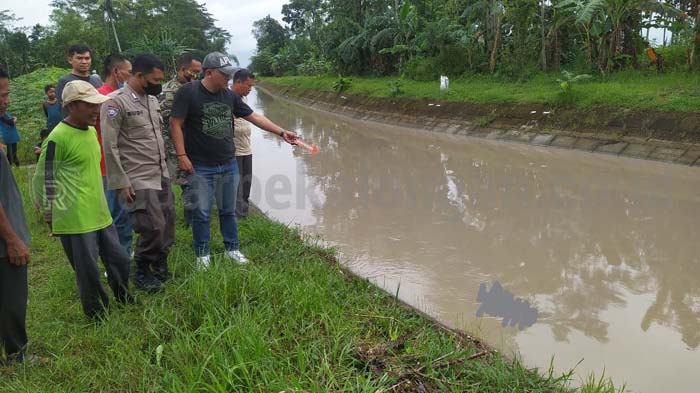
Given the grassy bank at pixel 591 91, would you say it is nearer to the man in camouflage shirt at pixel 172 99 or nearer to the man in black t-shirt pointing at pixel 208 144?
the man in black t-shirt pointing at pixel 208 144

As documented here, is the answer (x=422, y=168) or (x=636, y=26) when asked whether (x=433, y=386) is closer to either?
(x=422, y=168)

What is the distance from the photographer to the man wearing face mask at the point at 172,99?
4344 mm

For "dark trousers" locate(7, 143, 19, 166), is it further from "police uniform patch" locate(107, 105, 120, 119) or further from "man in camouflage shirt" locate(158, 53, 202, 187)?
"police uniform patch" locate(107, 105, 120, 119)

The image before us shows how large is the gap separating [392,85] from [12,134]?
10768 millimetres

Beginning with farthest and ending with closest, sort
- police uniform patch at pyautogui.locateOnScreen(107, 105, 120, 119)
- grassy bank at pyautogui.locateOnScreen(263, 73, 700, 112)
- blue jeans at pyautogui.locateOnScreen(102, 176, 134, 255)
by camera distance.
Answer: grassy bank at pyautogui.locateOnScreen(263, 73, 700, 112) < blue jeans at pyautogui.locateOnScreen(102, 176, 134, 255) < police uniform patch at pyautogui.locateOnScreen(107, 105, 120, 119)

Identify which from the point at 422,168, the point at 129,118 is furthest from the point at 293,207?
the point at 129,118

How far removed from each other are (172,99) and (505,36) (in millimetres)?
12863

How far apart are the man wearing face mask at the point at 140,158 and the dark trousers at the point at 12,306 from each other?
0.80 m

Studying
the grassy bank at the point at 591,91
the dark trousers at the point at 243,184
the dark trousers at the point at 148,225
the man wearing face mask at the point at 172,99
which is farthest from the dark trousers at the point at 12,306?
the grassy bank at the point at 591,91

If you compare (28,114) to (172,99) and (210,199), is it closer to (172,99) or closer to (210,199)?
(172,99)

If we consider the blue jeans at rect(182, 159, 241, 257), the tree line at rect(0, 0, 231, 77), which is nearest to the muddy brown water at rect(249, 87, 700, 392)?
the blue jeans at rect(182, 159, 241, 257)

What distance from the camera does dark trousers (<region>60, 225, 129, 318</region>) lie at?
2.76 meters

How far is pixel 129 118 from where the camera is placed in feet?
10.4

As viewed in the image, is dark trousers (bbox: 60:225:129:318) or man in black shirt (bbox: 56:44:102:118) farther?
man in black shirt (bbox: 56:44:102:118)
